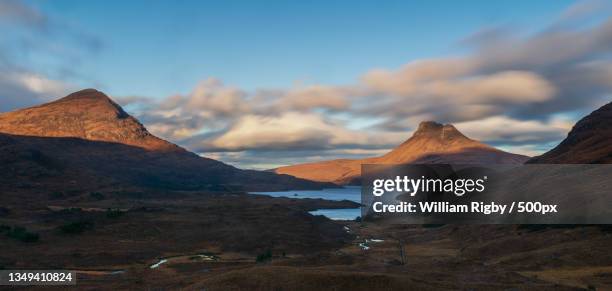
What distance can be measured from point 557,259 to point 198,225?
300ft

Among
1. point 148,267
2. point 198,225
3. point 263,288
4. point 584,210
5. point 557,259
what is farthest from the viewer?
point 198,225

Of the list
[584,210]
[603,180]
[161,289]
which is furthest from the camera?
[603,180]

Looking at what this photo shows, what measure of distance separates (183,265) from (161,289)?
27083 millimetres

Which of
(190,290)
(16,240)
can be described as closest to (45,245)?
(16,240)

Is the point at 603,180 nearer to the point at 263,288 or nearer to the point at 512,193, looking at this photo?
the point at 512,193

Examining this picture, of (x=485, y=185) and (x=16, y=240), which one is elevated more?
(x=485, y=185)

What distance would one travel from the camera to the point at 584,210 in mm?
97938

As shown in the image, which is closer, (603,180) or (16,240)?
(16,240)

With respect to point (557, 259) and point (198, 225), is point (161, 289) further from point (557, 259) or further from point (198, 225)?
point (198, 225)

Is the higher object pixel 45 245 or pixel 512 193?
pixel 512 193

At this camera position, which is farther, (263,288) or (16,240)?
(16,240)

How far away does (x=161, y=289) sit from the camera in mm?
55000

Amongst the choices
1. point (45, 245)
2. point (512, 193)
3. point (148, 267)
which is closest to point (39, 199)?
point (45, 245)

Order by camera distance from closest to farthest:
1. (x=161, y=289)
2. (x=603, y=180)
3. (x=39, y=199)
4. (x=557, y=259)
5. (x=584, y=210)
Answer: (x=161, y=289)
(x=557, y=259)
(x=584, y=210)
(x=603, y=180)
(x=39, y=199)
